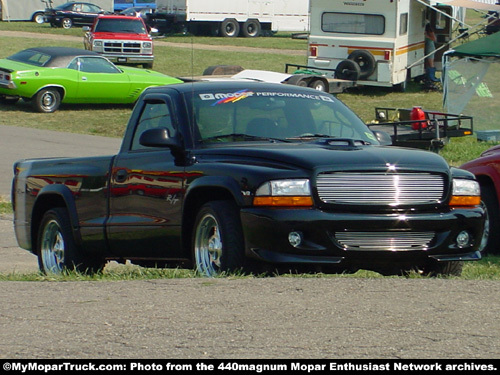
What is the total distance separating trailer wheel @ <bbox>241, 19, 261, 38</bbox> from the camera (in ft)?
160

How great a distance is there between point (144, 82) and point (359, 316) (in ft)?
64.5

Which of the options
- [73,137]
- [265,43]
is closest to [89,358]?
[73,137]

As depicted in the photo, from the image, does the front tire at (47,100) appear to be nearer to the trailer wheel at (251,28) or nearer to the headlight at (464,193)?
the headlight at (464,193)

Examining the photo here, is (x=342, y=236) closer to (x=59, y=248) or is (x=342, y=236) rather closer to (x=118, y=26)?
(x=59, y=248)

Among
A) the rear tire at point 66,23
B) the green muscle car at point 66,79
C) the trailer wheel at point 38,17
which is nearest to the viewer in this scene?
the green muscle car at point 66,79

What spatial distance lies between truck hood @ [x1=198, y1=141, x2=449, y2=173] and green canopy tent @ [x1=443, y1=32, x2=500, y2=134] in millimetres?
13015

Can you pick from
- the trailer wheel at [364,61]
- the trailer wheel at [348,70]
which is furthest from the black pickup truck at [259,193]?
the trailer wheel at [364,61]

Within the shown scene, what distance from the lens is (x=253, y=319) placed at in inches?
197

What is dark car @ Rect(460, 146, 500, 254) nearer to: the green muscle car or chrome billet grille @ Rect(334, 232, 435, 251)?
chrome billet grille @ Rect(334, 232, 435, 251)

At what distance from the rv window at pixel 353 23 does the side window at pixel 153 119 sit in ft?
62.3

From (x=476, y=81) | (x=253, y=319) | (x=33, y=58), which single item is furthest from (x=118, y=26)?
(x=253, y=319)

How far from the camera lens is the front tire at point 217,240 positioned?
621cm

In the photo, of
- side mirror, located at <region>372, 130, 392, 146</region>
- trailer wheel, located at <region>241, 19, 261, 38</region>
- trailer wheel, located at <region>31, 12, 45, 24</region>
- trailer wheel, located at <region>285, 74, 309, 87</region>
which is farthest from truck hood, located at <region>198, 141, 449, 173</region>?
trailer wheel, located at <region>31, 12, 45, 24</region>

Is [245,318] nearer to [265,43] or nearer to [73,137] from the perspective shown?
[73,137]
